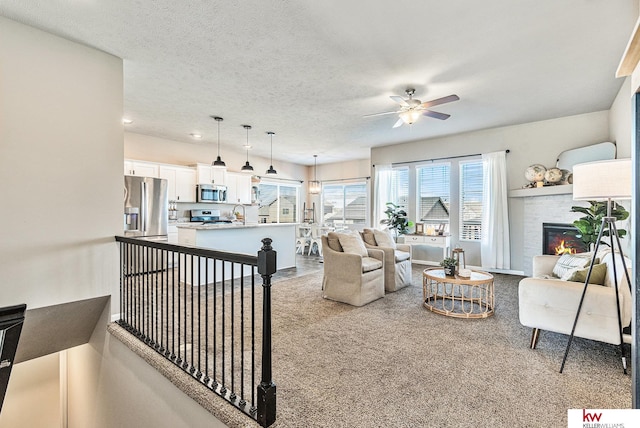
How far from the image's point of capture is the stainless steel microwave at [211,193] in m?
6.51

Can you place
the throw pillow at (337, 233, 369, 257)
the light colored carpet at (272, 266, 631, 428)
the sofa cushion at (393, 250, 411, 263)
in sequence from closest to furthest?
the light colored carpet at (272, 266, 631, 428) < the throw pillow at (337, 233, 369, 257) < the sofa cushion at (393, 250, 411, 263)

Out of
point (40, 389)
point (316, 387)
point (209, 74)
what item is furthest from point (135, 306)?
point (40, 389)

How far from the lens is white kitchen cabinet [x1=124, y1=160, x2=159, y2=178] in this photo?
5383mm

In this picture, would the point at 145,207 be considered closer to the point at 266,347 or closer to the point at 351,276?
the point at 351,276

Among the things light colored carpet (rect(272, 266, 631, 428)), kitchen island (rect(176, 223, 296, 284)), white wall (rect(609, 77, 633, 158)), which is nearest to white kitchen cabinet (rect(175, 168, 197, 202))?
kitchen island (rect(176, 223, 296, 284))

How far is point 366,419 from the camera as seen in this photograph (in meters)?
1.68

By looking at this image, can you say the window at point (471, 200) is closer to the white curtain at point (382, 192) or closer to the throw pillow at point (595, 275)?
the white curtain at point (382, 192)

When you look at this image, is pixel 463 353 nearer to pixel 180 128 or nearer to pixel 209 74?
pixel 209 74

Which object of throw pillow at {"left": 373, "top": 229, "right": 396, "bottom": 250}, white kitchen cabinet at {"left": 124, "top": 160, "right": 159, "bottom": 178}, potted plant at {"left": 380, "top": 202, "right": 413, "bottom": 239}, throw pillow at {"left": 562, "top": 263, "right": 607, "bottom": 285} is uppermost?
white kitchen cabinet at {"left": 124, "top": 160, "right": 159, "bottom": 178}

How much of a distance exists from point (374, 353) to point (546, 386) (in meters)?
1.16

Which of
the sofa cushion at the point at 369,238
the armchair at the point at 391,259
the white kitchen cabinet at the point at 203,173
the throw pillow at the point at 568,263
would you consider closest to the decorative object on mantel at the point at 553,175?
the throw pillow at the point at 568,263

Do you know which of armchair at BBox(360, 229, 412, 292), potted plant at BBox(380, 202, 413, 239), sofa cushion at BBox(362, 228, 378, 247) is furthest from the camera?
potted plant at BBox(380, 202, 413, 239)

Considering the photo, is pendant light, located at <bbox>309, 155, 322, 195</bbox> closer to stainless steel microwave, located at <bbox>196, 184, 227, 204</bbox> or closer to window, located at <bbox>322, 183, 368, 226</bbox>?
window, located at <bbox>322, 183, 368, 226</bbox>

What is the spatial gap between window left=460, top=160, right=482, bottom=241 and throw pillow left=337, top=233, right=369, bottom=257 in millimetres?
3093
